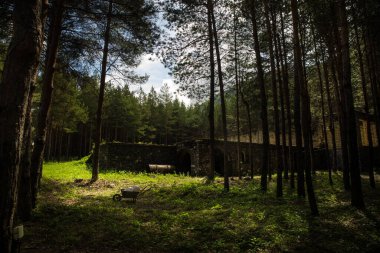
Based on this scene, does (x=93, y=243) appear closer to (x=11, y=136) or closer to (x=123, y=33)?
(x=11, y=136)

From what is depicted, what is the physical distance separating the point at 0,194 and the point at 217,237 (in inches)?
184

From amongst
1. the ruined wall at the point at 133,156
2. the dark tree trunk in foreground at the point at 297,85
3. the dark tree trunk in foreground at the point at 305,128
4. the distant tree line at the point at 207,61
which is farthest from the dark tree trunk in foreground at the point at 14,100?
the ruined wall at the point at 133,156

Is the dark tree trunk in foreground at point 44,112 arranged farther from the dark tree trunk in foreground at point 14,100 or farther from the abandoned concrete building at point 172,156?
the abandoned concrete building at point 172,156

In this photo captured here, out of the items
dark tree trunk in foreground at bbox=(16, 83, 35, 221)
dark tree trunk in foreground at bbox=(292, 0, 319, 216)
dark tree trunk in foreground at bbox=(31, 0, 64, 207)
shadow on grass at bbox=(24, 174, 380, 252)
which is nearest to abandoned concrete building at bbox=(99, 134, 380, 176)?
shadow on grass at bbox=(24, 174, 380, 252)

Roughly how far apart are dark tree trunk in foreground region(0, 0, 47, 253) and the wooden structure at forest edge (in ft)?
64.0

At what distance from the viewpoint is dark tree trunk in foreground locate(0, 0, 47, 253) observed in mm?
3354

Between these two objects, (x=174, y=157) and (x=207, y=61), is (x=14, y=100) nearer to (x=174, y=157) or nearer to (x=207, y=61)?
(x=207, y=61)

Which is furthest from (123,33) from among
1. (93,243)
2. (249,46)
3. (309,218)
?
(309,218)

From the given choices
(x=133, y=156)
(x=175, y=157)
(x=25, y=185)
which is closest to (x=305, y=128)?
(x=25, y=185)

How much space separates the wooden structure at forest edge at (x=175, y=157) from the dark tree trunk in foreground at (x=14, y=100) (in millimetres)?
19496

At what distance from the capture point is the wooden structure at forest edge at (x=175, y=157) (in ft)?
75.7

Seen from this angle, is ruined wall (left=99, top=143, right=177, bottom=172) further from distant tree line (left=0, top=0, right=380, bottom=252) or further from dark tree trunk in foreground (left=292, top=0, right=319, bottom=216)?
dark tree trunk in foreground (left=292, top=0, right=319, bottom=216)

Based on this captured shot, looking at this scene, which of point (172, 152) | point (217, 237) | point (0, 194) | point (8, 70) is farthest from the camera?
point (172, 152)

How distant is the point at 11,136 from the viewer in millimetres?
3459
